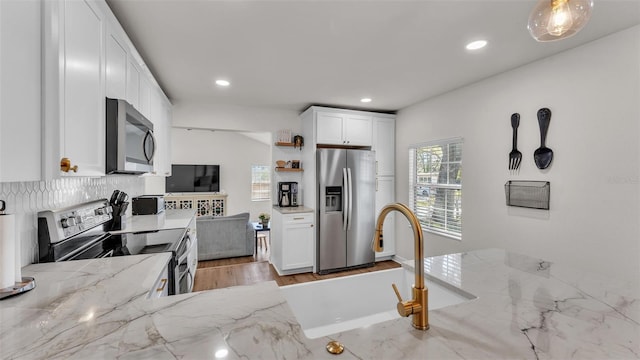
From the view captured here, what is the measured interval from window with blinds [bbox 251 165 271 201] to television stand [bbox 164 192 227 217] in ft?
3.20

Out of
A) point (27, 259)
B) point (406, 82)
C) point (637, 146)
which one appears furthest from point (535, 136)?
point (27, 259)

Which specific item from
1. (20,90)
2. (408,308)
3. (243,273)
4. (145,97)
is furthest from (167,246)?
(243,273)

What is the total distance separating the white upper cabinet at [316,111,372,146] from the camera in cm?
369

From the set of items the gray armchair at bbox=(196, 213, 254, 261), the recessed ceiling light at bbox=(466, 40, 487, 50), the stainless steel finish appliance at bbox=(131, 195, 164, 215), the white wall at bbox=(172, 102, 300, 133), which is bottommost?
the gray armchair at bbox=(196, 213, 254, 261)

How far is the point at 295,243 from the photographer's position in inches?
141

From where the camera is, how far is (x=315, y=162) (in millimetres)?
3627

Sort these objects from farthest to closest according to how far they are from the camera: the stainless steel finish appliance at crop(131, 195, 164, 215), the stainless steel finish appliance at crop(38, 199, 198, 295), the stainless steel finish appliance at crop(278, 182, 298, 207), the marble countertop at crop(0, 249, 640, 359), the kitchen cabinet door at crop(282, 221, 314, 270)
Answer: the stainless steel finish appliance at crop(278, 182, 298, 207) → the kitchen cabinet door at crop(282, 221, 314, 270) → the stainless steel finish appliance at crop(131, 195, 164, 215) → the stainless steel finish appliance at crop(38, 199, 198, 295) → the marble countertop at crop(0, 249, 640, 359)

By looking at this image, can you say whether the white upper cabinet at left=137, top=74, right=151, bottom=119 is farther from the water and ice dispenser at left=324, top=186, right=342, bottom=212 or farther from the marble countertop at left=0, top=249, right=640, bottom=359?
the water and ice dispenser at left=324, top=186, right=342, bottom=212

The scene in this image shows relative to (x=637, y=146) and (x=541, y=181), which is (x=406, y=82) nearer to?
(x=541, y=181)

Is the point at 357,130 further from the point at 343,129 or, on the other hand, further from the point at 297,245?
the point at 297,245

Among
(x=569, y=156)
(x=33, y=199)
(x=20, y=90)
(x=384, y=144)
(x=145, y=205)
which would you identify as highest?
(x=384, y=144)

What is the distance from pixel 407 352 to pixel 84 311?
1.01 metres

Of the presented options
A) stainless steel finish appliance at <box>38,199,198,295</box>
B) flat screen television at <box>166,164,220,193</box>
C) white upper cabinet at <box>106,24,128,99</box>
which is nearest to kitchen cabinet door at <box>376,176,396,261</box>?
stainless steel finish appliance at <box>38,199,198,295</box>

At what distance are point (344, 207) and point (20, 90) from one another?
124 inches
